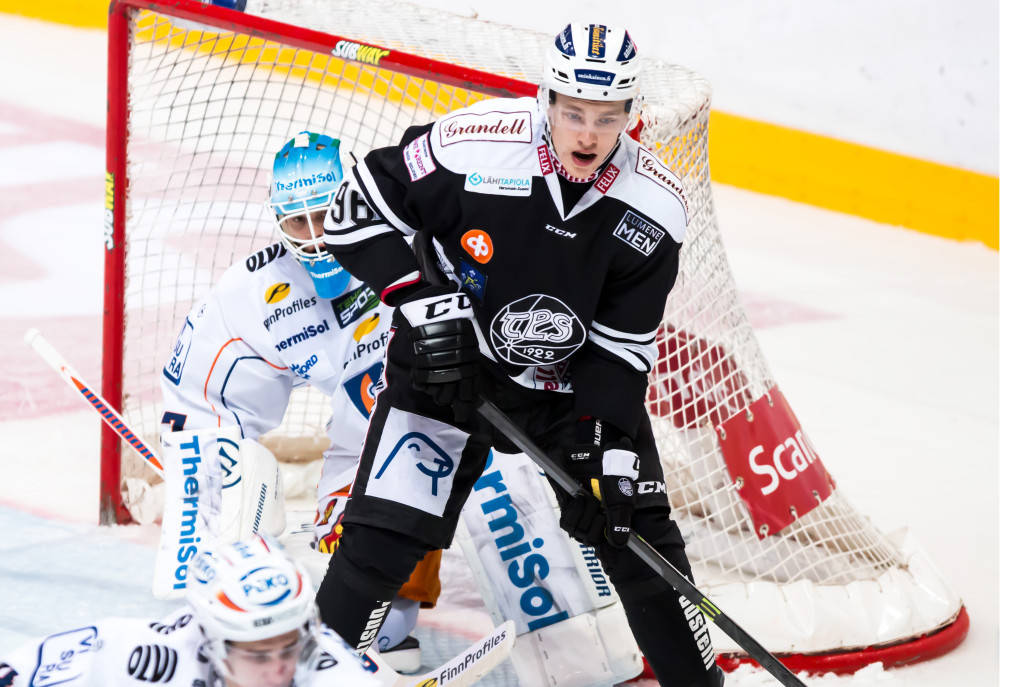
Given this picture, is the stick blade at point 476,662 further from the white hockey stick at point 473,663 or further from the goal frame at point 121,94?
the goal frame at point 121,94

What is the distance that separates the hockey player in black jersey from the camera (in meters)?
1.99

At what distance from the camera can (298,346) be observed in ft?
8.63

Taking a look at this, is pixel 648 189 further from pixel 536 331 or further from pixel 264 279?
pixel 264 279

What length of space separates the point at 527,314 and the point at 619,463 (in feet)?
0.91

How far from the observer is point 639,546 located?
208 cm

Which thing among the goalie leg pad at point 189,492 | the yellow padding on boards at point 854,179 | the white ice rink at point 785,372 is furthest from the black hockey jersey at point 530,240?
the yellow padding on boards at point 854,179

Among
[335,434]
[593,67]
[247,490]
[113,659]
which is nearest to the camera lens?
[113,659]

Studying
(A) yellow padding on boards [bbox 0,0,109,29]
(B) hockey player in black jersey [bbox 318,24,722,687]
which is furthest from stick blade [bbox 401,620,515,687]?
(A) yellow padding on boards [bbox 0,0,109,29]

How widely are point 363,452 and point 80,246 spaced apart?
320cm

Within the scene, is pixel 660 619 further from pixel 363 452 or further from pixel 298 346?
pixel 298 346

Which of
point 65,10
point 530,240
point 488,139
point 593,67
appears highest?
point 593,67

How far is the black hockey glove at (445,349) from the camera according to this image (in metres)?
2.00

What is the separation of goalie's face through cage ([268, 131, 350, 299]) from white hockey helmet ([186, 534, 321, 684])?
3.54ft

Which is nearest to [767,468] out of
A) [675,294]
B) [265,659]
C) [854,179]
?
[675,294]
